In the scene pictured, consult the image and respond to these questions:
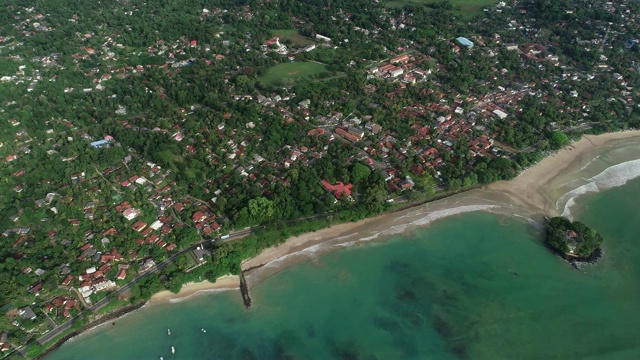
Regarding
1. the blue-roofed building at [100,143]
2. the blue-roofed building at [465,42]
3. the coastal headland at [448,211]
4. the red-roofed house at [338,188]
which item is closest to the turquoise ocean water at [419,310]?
the coastal headland at [448,211]

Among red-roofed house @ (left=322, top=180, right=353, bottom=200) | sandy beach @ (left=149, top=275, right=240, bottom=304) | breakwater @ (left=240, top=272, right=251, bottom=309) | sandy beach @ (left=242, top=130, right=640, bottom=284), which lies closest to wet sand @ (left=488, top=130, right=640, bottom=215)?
sandy beach @ (left=242, top=130, right=640, bottom=284)

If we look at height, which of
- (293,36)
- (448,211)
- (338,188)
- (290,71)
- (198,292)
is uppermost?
(293,36)

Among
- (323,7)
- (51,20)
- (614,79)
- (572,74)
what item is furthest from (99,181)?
(614,79)

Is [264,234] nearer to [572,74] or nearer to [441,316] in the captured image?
[441,316]

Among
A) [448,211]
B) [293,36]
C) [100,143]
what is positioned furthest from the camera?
[293,36]

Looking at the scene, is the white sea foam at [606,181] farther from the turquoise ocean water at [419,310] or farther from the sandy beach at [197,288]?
the sandy beach at [197,288]

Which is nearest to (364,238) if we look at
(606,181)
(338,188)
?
(338,188)

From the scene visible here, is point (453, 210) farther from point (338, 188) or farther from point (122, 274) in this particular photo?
point (122, 274)
